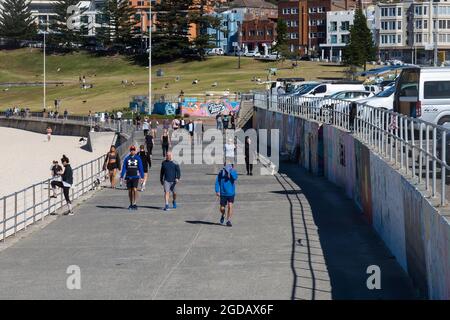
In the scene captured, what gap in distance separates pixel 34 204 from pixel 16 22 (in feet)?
446

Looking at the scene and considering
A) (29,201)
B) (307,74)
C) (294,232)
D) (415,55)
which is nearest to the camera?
(294,232)

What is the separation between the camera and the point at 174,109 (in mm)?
78500

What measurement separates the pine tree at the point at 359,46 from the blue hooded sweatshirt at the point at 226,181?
78859 mm

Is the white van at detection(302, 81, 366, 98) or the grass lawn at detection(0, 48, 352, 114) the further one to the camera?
the grass lawn at detection(0, 48, 352, 114)

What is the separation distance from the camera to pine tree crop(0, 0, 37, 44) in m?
156

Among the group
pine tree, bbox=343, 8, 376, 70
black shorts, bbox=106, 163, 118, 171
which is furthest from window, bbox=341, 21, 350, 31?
black shorts, bbox=106, 163, 118, 171

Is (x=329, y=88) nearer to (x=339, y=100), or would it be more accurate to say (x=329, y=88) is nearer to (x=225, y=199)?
(x=339, y=100)

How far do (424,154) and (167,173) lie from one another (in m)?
10.7

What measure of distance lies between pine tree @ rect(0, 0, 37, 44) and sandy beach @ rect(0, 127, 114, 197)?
218ft

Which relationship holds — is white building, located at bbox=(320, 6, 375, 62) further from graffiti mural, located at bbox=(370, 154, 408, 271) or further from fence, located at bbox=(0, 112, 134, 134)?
graffiti mural, located at bbox=(370, 154, 408, 271)

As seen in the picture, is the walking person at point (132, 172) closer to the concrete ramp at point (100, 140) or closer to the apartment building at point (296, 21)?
the concrete ramp at point (100, 140)

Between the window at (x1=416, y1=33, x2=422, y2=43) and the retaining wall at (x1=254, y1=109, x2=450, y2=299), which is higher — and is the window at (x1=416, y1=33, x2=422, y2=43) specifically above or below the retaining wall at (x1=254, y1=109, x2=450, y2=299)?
above

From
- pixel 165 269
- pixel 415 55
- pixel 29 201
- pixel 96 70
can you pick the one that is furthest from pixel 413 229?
pixel 96 70
